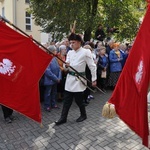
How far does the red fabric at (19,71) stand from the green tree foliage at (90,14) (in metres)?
8.76

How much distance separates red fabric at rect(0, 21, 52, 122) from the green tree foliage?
8.76m

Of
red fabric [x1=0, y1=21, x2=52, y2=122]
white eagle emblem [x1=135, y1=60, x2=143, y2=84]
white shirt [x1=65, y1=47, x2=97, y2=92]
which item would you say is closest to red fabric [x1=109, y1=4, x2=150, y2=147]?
white eagle emblem [x1=135, y1=60, x2=143, y2=84]

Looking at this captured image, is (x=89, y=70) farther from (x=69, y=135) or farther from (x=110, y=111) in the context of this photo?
(x=110, y=111)

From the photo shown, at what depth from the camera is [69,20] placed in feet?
42.9

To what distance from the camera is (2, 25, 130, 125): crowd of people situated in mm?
5082

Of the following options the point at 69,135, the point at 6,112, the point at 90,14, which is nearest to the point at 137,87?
the point at 69,135

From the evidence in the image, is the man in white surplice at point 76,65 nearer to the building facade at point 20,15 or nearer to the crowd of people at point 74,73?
the crowd of people at point 74,73

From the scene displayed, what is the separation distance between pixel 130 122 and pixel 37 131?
8.60ft

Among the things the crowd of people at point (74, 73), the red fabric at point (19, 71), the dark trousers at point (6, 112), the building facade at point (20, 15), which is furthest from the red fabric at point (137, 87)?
the building facade at point (20, 15)

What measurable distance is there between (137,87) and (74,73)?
2676 millimetres

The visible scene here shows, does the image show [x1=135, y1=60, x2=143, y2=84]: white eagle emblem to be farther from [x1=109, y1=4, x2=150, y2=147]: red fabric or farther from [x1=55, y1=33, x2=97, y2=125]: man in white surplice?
[x1=55, y1=33, x2=97, y2=125]: man in white surplice

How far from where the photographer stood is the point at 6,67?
12.3 ft

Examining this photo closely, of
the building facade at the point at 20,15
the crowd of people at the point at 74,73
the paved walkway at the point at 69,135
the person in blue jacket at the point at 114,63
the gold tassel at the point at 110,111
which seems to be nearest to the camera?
the gold tassel at the point at 110,111

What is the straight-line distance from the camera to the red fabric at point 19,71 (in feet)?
12.3
